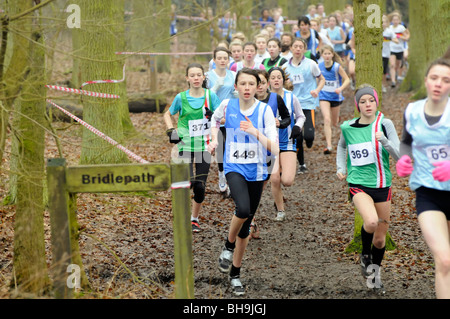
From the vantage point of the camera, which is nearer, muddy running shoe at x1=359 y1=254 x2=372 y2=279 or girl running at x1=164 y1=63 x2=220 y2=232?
muddy running shoe at x1=359 y1=254 x2=372 y2=279

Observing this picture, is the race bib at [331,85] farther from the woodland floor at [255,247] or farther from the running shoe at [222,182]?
the running shoe at [222,182]

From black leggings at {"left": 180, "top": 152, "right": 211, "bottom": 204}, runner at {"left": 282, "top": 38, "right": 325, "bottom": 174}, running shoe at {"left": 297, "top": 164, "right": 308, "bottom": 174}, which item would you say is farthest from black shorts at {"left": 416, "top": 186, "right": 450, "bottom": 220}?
running shoe at {"left": 297, "top": 164, "right": 308, "bottom": 174}

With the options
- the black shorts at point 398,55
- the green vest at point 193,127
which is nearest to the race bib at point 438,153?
the green vest at point 193,127

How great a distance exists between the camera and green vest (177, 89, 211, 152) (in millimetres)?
8219

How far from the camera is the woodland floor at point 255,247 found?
6.20 metres

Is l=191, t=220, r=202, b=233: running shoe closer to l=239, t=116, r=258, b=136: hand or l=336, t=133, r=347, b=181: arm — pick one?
l=336, t=133, r=347, b=181: arm

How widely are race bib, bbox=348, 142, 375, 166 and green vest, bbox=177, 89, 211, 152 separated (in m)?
2.58

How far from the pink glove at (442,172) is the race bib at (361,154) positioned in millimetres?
1404

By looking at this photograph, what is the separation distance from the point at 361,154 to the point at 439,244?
5.46 ft

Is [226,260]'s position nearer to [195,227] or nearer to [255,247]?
[255,247]

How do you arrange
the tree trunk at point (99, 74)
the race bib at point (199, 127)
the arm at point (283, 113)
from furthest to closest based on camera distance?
the tree trunk at point (99, 74) < the race bib at point (199, 127) < the arm at point (283, 113)

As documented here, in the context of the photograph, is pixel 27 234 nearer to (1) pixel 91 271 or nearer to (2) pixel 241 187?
(1) pixel 91 271

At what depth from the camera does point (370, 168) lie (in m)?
6.09

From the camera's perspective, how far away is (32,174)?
213 inches
